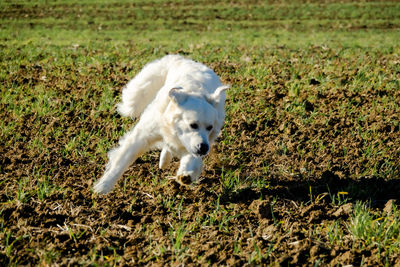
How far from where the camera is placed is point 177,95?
13.0 ft

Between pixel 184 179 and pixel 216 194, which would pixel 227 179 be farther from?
pixel 184 179

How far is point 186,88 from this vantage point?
14.7 feet

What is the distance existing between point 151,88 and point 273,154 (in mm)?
1921

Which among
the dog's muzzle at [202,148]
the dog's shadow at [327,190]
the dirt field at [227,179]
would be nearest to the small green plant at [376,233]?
the dirt field at [227,179]

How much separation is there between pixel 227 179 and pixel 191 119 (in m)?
0.89

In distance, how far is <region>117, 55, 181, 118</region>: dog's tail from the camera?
17.8 ft

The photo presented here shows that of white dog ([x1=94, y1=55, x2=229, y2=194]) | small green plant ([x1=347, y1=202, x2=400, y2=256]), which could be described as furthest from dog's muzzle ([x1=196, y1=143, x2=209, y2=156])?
small green plant ([x1=347, y1=202, x2=400, y2=256])

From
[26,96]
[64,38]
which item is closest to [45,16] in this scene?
[64,38]

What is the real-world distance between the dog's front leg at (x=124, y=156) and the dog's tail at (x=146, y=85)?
1.28 metres

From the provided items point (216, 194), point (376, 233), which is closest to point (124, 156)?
point (216, 194)

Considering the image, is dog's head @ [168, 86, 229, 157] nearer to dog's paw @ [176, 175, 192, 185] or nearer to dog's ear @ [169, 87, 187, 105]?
dog's ear @ [169, 87, 187, 105]

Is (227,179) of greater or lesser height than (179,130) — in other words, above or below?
below

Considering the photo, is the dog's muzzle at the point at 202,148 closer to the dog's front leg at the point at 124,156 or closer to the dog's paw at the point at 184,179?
the dog's paw at the point at 184,179

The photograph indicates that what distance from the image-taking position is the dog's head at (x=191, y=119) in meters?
3.89
